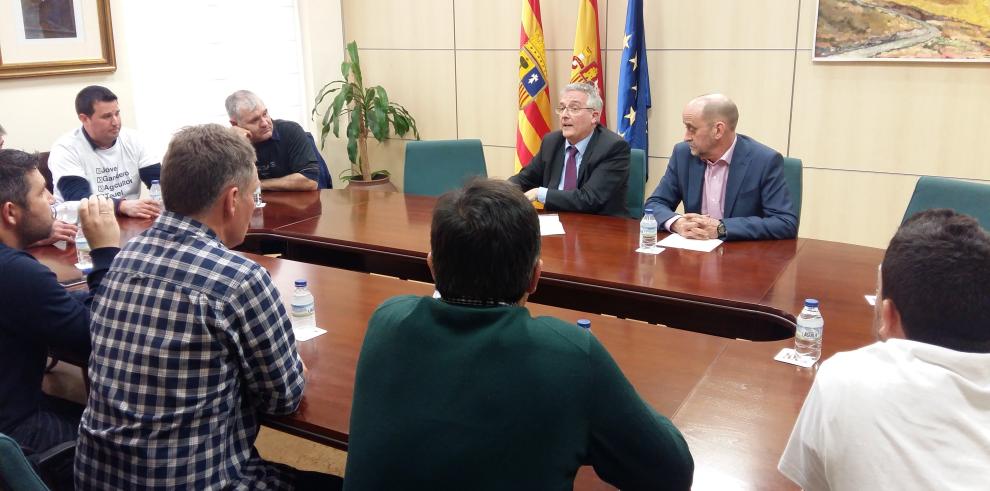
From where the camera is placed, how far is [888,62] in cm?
430

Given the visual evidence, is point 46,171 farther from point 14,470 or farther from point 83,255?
point 14,470

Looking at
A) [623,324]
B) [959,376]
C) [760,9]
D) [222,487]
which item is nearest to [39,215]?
[222,487]

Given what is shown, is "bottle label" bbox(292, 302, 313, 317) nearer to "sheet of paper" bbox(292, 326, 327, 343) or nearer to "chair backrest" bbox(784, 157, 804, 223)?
"sheet of paper" bbox(292, 326, 327, 343)

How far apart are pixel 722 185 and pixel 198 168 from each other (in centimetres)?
238

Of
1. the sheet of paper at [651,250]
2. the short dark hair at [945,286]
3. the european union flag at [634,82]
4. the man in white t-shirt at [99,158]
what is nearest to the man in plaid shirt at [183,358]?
the short dark hair at [945,286]

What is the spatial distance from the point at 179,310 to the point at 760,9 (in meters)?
4.05

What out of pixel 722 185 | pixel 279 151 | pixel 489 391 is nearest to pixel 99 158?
pixel 279 151

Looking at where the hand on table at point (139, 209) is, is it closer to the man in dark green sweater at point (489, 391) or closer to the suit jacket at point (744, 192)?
the suit jacket at point (744, 192)

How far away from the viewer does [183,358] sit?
1.58m

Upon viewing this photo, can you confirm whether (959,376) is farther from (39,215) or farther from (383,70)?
(383,70)

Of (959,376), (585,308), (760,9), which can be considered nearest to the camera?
(959,376)

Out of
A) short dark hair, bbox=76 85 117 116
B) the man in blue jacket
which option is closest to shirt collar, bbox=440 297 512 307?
the man in blue jacket

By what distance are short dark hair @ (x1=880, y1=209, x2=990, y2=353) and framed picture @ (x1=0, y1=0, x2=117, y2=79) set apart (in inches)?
179

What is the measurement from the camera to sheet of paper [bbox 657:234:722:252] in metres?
2.98
